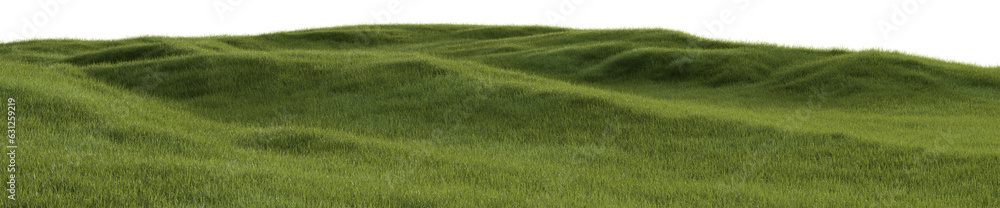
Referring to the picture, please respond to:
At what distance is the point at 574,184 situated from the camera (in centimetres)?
1080

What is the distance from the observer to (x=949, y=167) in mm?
12273

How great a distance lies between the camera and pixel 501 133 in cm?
1588

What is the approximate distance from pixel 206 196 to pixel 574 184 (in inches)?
211

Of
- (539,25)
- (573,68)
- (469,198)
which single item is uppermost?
(539,25)

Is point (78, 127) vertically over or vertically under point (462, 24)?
under

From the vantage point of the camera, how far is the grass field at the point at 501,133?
9.50 metres

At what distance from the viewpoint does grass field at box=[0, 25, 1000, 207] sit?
9.50m

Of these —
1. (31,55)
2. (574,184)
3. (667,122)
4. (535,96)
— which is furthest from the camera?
(31,55)

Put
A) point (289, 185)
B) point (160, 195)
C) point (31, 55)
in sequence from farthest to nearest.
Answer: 1. point (31, 55)
2. point (289, 185)
3. point (160, 195)

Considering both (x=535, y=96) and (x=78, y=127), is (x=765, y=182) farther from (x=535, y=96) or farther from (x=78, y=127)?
(x=78, y=127)

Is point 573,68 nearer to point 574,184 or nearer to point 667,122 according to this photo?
point 667,122

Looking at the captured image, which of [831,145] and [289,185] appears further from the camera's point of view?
[831,145]

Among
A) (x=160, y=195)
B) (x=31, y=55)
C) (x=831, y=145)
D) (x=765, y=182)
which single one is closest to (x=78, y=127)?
(x=160, y=195)

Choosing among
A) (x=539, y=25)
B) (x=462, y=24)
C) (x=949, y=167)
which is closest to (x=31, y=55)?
(x=462, y=24)
